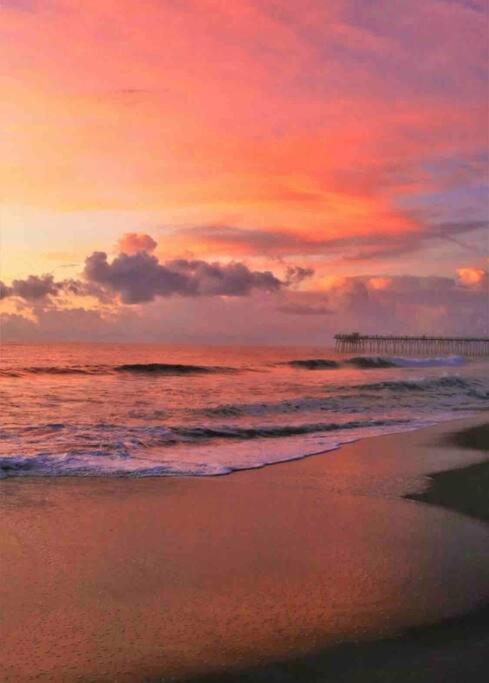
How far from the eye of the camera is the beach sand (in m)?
4.05

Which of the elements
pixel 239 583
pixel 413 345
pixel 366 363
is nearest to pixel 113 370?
pixel 366 363

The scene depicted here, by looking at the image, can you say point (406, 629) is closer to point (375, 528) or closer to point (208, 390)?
point (375, 528)

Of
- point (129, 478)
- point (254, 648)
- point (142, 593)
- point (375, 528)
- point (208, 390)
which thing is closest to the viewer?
point (254, 648)

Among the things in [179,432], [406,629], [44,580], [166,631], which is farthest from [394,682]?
[179,432]

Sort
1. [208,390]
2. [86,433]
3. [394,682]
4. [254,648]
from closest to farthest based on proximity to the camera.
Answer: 1. [394,682]
2. [254,648]
3. [86,433]
4. [208,390]

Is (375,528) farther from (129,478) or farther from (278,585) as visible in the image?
(129,478)

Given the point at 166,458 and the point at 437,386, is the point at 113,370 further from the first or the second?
the point at 166,458

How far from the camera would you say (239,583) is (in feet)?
17.7

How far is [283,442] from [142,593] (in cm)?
907

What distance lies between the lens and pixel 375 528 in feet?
23.2

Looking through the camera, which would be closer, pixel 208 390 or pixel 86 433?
pixel 86 433

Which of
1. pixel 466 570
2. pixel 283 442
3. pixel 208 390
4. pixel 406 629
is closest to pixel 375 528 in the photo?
pixel 466 570

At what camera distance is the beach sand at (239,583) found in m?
4.05

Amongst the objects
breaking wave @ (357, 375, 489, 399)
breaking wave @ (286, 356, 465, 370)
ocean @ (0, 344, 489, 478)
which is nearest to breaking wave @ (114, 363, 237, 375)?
ocean @ (0, 344, 489, 478)
